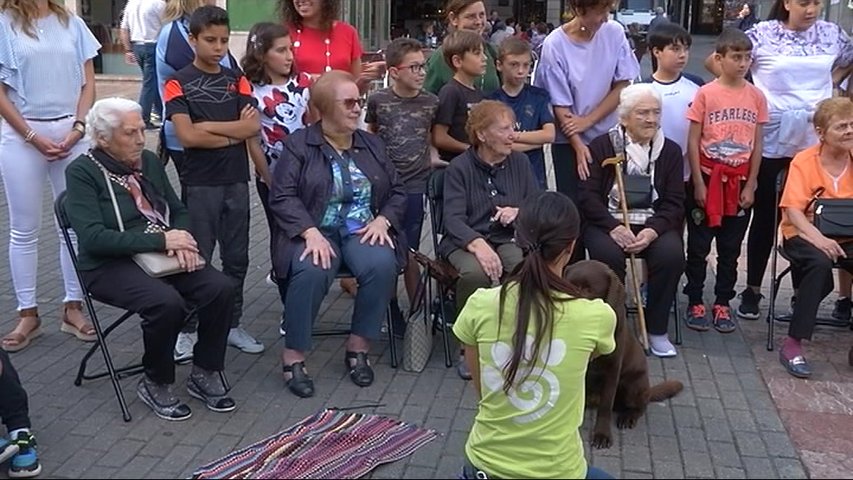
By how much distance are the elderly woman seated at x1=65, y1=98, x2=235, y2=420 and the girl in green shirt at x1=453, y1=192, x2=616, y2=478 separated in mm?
1652

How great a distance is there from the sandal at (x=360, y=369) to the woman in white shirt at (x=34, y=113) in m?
1.56

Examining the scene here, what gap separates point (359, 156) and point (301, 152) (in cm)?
30

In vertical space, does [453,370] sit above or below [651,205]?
below

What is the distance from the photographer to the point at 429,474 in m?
3.66

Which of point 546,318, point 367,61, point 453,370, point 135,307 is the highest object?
point 367,61

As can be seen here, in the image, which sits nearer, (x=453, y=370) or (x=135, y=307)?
(x=135, y=307)

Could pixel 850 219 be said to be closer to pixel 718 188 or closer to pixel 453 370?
pixel 718 188

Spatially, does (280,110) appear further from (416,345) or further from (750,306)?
(750,306)

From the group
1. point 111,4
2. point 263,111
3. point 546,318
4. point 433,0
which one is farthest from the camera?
point 433,0

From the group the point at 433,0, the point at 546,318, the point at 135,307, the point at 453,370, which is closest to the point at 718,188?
the point at 453,370

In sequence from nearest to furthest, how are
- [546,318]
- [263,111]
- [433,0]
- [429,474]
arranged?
[546,318] < [429,474] < [263,111] < [433,0]

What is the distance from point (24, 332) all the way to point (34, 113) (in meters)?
1.20

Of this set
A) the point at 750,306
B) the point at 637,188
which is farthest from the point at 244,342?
the point at 750,306

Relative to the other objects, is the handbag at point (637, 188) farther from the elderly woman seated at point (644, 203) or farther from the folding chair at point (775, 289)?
the folding chair at point (775, 289)
